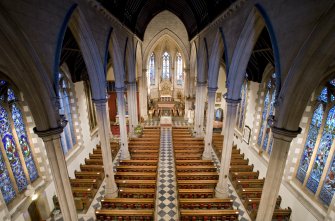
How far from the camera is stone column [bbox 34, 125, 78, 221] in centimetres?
491

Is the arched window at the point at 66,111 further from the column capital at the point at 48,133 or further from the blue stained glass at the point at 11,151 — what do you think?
the column capital at the point at 48,133

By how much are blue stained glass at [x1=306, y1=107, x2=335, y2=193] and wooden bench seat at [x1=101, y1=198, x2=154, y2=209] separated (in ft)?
21.9

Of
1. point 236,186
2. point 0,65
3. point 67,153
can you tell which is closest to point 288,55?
point 236,186

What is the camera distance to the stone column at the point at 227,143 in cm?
810

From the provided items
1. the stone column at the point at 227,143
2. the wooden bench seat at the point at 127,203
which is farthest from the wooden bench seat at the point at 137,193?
the stone column at the point at 227,143

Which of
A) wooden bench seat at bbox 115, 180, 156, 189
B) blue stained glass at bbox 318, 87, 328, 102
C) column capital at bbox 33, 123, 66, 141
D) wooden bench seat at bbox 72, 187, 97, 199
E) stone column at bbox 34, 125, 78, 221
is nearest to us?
column capital at bbox 33, 123, 66, 141

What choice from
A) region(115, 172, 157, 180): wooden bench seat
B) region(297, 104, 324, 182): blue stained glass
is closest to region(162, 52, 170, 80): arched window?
region(115, 172, 157, 180): wooden bench seat

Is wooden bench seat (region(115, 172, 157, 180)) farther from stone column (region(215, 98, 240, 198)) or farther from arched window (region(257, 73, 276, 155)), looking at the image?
arched window (region(257, 73, 276, 155))

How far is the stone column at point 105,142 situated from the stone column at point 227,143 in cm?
512

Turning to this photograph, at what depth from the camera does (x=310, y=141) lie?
773 cm

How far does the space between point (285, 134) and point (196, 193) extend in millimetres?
5468

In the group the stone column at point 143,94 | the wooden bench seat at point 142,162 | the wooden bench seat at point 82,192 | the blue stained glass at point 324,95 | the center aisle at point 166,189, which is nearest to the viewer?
the blue stained glass at point 324,95

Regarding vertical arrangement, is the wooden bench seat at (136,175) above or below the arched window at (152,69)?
below

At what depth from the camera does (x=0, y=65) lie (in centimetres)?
600
